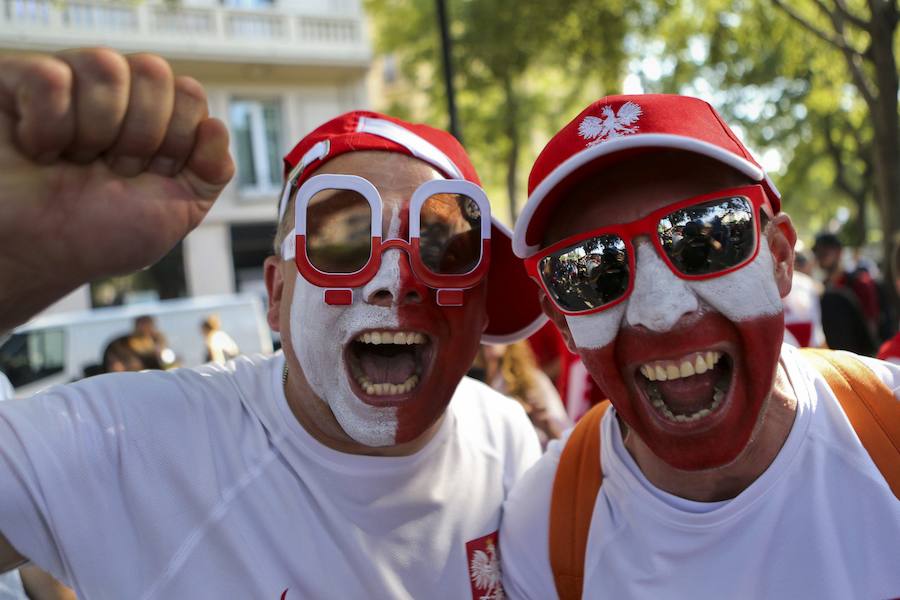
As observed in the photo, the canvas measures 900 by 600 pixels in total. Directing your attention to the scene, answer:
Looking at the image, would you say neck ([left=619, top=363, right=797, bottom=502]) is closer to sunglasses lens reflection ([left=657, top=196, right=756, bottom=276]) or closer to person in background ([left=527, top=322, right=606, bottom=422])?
sunglasses lens reflection ([left=657, top=196, right=756, bottom=276])

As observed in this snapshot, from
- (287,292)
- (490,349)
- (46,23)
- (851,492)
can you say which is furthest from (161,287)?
(851,492)

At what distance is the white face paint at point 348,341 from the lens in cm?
192

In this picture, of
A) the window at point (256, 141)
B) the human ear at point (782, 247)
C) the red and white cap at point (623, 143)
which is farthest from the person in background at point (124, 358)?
the window at point (256, 141)

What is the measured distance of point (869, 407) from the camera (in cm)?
178

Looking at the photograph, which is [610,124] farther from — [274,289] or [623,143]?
[274,289]

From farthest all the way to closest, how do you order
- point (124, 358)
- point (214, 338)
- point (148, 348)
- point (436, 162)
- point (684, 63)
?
point (684, 63) → point (214, 338) → point (148, 348) → point (124, 358) → point (436, 162)

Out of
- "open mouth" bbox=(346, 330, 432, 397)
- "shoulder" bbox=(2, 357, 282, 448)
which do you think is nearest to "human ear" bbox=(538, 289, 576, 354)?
"open mouth" bbox=(346, 330, 432, 397)

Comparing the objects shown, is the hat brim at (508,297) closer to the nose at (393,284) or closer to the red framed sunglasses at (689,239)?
the nose at (393,284)

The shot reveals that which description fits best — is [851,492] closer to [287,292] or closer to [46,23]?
[287,292]

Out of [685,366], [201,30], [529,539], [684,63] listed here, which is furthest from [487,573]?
[201,30]

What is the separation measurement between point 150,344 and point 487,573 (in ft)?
19.8

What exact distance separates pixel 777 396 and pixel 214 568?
4.69 ft

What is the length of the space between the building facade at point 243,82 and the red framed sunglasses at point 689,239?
1442cm

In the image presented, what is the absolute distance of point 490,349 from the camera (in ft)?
16.2
